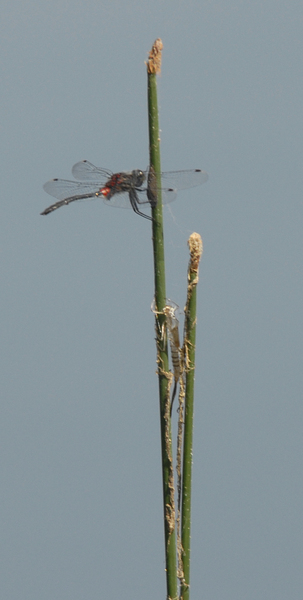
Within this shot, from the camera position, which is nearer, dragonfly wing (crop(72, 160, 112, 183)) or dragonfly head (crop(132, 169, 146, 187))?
dragonfly head (crop(132, 169, 146, 187))

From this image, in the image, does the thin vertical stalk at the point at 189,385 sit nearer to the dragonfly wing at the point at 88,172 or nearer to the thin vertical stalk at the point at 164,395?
the thin vertical stalk at the point at 164,395

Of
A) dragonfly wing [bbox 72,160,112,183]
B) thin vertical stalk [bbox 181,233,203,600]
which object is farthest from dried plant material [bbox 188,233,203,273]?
dragonfly wing [bbox 72,160,112,183]

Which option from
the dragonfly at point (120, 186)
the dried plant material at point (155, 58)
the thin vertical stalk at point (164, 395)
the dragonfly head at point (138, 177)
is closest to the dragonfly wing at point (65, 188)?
the dragonfly at point (120, 186)

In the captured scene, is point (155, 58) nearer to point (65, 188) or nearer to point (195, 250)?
point (195, 250)

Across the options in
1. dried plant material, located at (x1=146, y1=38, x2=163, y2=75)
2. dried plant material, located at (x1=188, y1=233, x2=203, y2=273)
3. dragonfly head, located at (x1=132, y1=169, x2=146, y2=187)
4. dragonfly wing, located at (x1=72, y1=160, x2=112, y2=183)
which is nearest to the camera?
dried plant material, located at (x1=146, y1=38, x2=163, y2=75)

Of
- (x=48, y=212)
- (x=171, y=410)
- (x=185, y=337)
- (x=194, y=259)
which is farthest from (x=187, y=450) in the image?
(x=48, y=212)

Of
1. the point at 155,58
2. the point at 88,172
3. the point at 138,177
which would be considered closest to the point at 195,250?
the point at 138,177

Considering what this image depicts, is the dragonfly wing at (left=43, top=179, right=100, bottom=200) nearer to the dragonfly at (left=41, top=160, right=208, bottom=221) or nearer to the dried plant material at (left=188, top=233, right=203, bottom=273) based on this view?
the dragonfly at (left=41, top=160, right=208, bottom=221)
